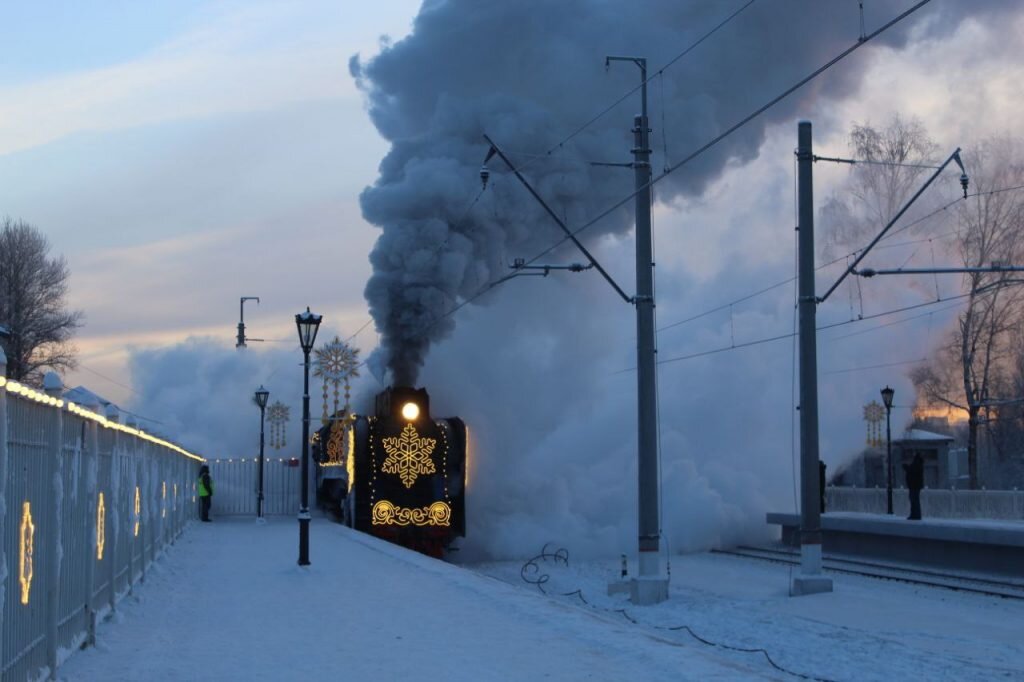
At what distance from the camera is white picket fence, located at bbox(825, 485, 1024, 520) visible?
27936mm

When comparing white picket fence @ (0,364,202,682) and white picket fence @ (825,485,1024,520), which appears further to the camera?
white picket fence @ (825,485,1024,520)

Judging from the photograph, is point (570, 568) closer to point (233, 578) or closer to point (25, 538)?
point (233, 578)

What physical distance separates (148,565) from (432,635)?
24.9 feet

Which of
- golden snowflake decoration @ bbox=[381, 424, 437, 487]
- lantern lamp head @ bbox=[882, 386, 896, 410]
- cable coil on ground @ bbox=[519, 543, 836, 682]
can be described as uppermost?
lantern lamp head @ bbox=[882, 386, 896, 410]

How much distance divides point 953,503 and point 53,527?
24792mm

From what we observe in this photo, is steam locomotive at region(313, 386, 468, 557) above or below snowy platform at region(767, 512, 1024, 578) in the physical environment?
above

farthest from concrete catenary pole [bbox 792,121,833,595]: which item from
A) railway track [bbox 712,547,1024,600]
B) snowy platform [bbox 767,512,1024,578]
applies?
snowy platform [bbox 767,512,1024,578]

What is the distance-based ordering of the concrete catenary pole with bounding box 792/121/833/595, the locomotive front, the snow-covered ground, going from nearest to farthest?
the snow-covered ground
the concrete catenary pole with bounding box 792/121/833/595
the locomotive front

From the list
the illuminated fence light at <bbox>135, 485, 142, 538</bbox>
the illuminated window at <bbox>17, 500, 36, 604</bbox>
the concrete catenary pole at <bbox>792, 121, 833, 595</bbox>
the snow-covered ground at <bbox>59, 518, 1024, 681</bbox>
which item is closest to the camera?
the illuminated window at <bbox>17, 500, 36, 604</bbox>

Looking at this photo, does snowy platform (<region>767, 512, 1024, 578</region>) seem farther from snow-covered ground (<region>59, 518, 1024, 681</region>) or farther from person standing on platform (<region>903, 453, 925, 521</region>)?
snow-covered ground (<region>59, 518, 1024, 681</region>)

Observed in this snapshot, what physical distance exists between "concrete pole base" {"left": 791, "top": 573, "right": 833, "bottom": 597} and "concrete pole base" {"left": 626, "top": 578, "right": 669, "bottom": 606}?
185 centimetres

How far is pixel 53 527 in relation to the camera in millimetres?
8570

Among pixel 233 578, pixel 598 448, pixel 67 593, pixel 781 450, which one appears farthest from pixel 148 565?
pixel 781 450

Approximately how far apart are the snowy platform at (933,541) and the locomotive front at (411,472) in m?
8.94
